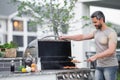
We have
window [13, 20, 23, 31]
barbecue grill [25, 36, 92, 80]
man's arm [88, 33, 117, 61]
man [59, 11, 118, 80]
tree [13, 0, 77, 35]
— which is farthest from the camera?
window [13, 20, 23, 31]

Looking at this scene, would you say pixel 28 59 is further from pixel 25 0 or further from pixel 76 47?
pixel 76 47

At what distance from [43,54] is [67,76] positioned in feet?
1.99

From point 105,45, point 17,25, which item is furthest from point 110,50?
point 17,25

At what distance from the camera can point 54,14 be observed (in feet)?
30.5

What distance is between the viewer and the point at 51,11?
948cm

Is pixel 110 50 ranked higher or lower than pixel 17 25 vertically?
lower

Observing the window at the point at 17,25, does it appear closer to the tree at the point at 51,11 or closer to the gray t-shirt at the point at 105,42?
the tree at the point at 51,11

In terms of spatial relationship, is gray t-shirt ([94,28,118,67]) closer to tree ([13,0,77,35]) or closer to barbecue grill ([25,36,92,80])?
barbecue grill ([25,36,92,80])

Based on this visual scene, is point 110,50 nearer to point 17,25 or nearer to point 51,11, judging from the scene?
point 51,11

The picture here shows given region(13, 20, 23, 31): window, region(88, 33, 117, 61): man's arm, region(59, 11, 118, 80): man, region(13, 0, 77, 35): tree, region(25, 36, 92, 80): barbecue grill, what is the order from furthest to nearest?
region(13, 20, 23, 31): window, region(13, 0, 77, 35): tree, region(25, 36, 92, 80): barbecue grill, region(59, 11, 118, 80): man, region(88, 33, 117, 61): man's arm

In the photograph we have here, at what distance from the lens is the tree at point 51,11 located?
9398 millimetres

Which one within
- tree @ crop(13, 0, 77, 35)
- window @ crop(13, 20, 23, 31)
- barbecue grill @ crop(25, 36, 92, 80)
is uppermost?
window @ crop(13, 20, 23, 31)

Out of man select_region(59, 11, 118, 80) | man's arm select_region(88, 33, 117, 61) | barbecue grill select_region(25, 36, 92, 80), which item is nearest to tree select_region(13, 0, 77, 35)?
barbecue grill select_region(25, 36, 92, 80)

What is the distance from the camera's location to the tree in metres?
9.40
